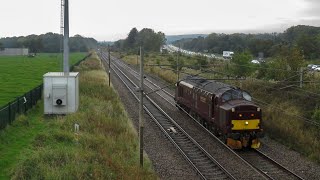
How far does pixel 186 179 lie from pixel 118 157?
305 centimetres

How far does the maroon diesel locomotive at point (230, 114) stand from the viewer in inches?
838

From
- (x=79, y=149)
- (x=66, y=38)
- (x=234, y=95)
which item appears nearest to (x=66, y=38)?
(x=66, y=38)

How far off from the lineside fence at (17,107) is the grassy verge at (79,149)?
0.45 metres

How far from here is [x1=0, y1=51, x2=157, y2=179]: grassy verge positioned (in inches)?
560

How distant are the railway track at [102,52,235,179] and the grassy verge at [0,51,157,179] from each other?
221 cm

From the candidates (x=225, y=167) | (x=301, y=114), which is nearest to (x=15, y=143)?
(x=225, y=167)

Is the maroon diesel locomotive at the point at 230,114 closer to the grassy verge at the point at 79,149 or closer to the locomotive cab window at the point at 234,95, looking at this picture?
the locomotive cab window at the point at 234,95

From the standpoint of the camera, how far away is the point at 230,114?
833 inches

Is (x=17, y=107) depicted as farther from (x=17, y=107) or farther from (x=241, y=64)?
(x=241, y=64)

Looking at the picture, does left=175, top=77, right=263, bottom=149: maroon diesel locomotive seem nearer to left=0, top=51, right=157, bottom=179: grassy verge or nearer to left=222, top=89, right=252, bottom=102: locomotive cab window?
left=222, top=89, right=252, bottom=102: locomotive cab window

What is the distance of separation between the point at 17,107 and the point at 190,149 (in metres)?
9.94

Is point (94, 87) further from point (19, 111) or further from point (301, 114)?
point (301, 114)

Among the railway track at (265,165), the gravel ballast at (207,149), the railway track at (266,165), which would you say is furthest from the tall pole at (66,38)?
the railway track at (266,165)

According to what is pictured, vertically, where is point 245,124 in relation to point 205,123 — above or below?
above
